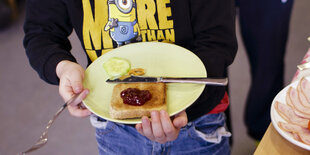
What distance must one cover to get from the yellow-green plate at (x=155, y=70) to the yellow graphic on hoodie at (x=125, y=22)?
5 cm

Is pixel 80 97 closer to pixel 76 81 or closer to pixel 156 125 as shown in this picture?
pixel 76 81

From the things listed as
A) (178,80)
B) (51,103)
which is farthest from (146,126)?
(51,103)

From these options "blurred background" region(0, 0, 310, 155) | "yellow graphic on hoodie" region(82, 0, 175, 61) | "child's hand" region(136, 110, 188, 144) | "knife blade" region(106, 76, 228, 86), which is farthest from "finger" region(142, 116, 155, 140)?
"blurred background" region(0, 0, 310, 155)

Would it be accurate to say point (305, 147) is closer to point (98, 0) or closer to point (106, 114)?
point (106, 114)

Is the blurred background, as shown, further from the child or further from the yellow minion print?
the yellow minion print

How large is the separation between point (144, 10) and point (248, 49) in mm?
827

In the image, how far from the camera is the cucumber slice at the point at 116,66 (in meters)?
0.79

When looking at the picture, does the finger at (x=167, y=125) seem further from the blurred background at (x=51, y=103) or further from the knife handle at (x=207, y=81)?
the blurred background at (x=51, y=103)

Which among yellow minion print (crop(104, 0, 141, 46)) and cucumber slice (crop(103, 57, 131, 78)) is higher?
yellow minion print (crop(104, 0, 141, 46))

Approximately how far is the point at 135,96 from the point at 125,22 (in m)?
0.28

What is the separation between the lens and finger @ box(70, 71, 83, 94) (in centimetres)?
74

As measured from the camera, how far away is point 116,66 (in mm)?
808

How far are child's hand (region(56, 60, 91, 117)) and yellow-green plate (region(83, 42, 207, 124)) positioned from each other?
0.02 m

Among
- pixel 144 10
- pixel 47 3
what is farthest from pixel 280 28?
pixel 47 3
